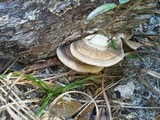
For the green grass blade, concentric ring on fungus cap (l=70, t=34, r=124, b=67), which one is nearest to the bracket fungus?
concentric ring on fungus cap (l=70, t=34, r=124, b=67)

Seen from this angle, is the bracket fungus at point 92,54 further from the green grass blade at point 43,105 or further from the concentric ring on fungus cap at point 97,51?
the green grass blade at point 43,105

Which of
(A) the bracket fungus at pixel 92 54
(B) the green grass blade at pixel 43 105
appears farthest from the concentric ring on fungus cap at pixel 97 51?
(B) the green grass blade at pixel 43 105

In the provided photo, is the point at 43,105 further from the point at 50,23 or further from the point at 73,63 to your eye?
the point at 50,23

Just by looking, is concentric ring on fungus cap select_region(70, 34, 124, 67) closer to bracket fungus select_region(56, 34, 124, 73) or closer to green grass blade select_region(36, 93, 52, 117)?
bracket fungus select_region(56, 34, 124, 73)

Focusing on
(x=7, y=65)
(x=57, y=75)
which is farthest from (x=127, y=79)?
(x=7, y=65)

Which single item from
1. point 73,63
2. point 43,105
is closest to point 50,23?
point 73,63

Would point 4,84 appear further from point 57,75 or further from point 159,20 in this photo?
point 159,20
